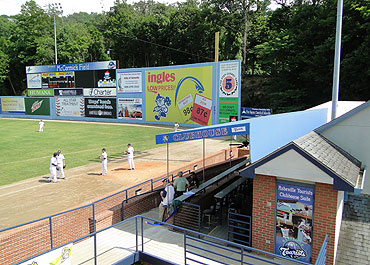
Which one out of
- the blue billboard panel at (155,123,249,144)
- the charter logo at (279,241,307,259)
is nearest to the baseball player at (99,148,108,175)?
the blue billboard panel at (155,123,249,144)

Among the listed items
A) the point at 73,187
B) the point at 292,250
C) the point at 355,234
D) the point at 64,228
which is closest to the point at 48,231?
the point at 64,228

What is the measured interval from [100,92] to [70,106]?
735 centimetres

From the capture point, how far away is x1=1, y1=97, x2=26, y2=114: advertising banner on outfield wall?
5978 cm

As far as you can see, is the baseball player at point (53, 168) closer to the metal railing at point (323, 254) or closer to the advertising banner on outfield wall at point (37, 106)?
the metal railing at point (323, 254)

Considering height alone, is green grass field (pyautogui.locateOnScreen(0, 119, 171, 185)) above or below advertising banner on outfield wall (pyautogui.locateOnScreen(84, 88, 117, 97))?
below

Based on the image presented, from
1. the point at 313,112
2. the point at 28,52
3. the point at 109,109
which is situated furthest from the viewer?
the point at 28,52

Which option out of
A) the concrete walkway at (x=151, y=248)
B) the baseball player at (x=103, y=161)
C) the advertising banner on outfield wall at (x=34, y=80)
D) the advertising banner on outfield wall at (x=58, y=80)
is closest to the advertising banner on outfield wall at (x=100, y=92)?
the advertising banner on outfield wall at (x=58, y=80)

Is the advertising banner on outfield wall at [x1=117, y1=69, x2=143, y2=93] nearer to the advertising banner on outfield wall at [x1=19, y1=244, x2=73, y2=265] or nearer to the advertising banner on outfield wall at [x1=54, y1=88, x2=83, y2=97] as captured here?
the advertising banner on outfield wall at [x1=54, y1=88, x2=83, y2=97]

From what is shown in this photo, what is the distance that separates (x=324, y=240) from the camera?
7.29 meters

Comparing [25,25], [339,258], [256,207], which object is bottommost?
[339,258]

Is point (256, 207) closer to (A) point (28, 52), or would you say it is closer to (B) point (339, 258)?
(B) point (339, 258)

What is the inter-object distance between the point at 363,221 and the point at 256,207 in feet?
12.3

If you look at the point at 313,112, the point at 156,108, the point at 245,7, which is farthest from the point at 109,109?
the point at 313,112

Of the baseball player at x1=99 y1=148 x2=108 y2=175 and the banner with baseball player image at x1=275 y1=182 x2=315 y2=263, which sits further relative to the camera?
the baseball player at x1=99 y1=148 x2=108 y2=175
